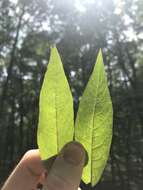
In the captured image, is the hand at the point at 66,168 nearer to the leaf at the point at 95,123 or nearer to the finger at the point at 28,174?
the leaf at the point at 95,123

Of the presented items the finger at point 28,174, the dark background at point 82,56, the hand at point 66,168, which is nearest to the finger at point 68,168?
the hand at point 66,168

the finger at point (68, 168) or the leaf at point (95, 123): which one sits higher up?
the leaf at point (95, 123)

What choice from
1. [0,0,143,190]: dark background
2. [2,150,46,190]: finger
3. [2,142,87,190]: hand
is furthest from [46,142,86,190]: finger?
[0,0,143,190]: dark background

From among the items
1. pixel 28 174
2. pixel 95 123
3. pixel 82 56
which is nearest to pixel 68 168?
pixel 95 123

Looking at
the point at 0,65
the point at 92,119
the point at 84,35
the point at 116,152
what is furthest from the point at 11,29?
the point at 92,119

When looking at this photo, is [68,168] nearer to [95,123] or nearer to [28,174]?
[95,123]

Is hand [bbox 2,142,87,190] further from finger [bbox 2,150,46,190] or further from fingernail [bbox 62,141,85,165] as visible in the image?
finger [bbox 2,150,46,190]
